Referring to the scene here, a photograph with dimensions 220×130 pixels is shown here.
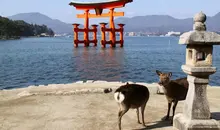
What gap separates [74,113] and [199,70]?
3.29m

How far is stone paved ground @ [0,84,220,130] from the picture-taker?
251 inches

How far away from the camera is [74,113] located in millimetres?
7312

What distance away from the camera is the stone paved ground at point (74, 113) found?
6.38 metres

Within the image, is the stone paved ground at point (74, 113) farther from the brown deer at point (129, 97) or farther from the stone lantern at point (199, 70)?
the stone lantern at point (199, 70)

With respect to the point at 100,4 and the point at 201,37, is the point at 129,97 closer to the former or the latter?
the point at 201,37

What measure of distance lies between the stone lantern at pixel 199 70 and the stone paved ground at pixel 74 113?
708mm

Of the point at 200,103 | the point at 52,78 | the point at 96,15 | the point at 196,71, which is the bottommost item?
the point at 52,78

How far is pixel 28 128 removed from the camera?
20.4 feet

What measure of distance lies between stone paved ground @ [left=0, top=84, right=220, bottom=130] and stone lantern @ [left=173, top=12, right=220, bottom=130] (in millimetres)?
708

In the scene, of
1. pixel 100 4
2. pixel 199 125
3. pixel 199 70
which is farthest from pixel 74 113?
pixel 100 4

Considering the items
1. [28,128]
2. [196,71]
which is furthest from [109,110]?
[196,71]

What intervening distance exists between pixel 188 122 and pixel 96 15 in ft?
167

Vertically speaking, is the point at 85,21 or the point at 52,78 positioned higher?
the point at 85,21

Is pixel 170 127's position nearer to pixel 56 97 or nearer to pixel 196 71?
pixel 196 71
